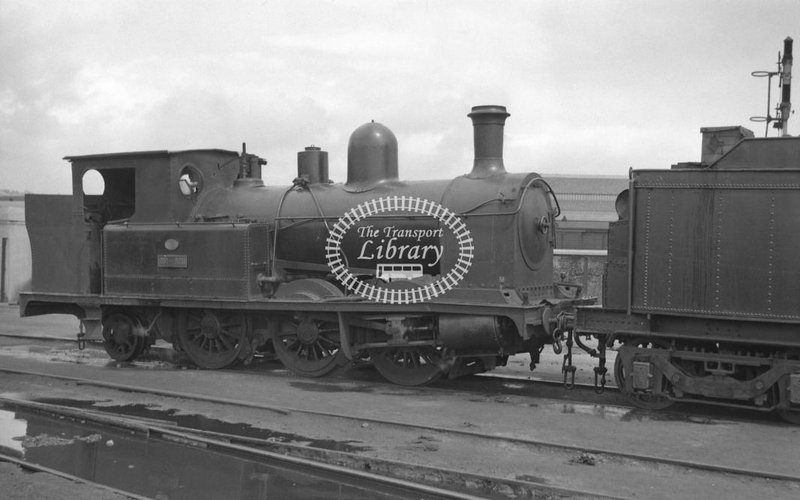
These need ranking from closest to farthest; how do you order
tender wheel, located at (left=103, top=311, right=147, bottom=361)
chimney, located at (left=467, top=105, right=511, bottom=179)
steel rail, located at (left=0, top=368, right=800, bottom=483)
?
steel rail, located at (left=0, top=368, right=800, bottom=483), chimney, located at (left=467, top=105, right=511, bottom=179), tender wheel, located at (left=103, top=311, right=147, bottom=361)

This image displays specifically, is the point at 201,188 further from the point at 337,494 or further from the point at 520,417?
the point at 337,494

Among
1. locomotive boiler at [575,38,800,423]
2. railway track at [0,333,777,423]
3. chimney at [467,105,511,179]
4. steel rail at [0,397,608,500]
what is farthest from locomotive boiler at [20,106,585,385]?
steel rail at [0,397,608,500]

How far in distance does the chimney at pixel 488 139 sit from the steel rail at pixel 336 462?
4963 millimetres

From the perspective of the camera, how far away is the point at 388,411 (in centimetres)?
961

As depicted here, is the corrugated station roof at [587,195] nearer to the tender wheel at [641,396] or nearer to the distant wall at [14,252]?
the distant wall at [14,252]

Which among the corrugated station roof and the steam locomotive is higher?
the corrugated station roof

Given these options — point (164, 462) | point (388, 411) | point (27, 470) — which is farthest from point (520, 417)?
point (27, 470)

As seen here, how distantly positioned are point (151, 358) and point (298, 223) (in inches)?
154

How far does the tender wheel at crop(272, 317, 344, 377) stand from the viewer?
1178 cm

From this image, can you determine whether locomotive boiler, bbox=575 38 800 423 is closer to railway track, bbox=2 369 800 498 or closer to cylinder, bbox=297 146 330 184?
railway track, bbox=2 369 800 498
